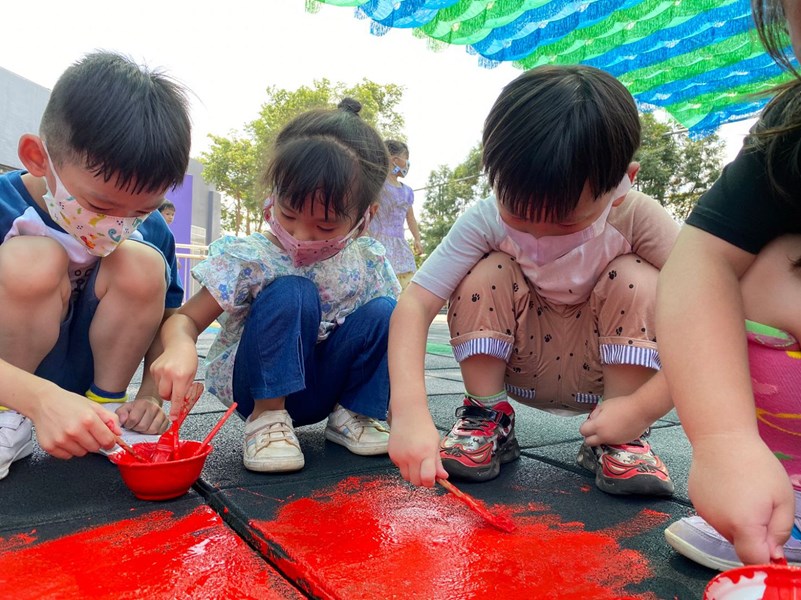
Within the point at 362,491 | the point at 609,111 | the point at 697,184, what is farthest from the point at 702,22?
the point at 697,184

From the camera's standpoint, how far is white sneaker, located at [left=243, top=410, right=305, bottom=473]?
1146 millimetres

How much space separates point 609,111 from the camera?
106 cm

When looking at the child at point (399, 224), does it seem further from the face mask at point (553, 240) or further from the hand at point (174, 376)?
the hand at point (174, 376)

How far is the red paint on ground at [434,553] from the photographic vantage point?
2.35 feet

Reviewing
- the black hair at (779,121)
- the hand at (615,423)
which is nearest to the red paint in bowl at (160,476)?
the hand at (615,423)

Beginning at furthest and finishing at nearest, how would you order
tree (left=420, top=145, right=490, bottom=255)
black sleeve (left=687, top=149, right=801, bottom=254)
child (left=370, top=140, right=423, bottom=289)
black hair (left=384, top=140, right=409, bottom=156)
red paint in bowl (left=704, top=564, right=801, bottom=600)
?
tree (left=420, top=145, right=490, bottom=255)
child (left=370, top=140, right=423, bottom=289)
black hair (left=384, top=140, right=409, bottom=156)
black sleeve (left=687, top=149, right=801, bottom=254)
red paint in bowl (left=704, top=564, right=801, bottom=600)

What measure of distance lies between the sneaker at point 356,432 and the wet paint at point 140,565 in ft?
1.54

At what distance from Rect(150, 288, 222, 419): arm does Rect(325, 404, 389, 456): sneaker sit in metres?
0.36

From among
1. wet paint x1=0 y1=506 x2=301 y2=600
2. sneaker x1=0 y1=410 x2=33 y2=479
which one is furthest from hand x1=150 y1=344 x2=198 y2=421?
sneaker x1=0 y1=410 x2=33 y2=479

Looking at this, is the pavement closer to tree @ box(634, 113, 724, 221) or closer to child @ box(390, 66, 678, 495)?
child @ box(390, 66, 678, 495)

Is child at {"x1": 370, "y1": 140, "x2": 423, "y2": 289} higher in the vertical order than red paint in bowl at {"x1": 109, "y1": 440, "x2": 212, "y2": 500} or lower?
higher

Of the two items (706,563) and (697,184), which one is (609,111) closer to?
(706,563)

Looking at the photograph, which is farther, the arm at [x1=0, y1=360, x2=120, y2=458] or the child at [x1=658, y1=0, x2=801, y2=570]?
the arm at [x1=0, y1=360, x2=120, y2=458]

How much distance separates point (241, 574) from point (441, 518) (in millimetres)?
329
